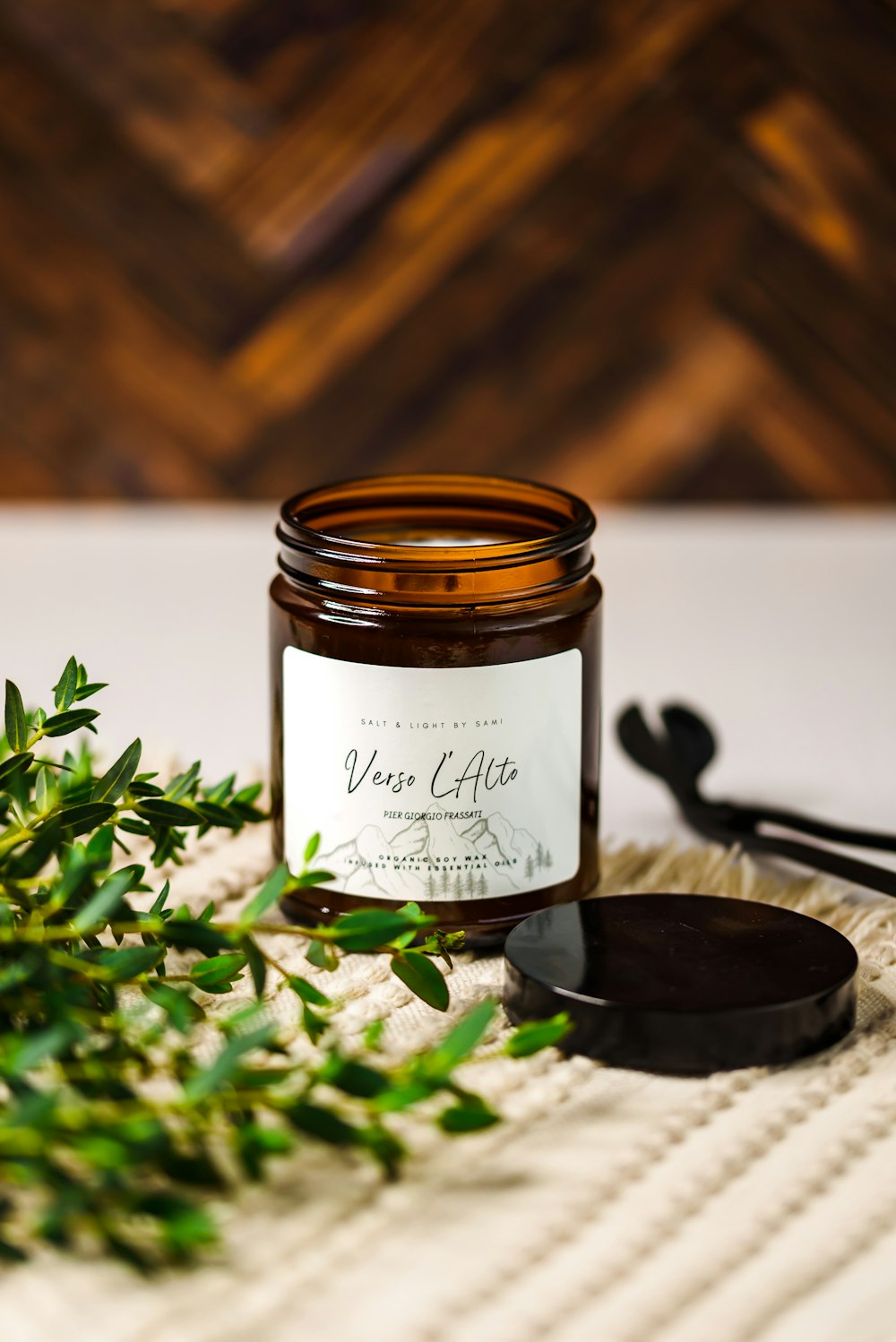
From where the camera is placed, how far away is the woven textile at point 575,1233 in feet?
1.26

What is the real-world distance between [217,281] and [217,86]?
6.1 inches

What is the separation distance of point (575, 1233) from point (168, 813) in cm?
22

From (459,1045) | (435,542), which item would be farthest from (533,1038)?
(435,542)

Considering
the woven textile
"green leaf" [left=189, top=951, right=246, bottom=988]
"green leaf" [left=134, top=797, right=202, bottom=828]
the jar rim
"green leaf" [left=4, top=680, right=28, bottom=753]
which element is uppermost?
the jar rim

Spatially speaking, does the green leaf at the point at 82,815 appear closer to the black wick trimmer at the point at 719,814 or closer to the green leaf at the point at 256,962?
the green leaf at the point at 256,962

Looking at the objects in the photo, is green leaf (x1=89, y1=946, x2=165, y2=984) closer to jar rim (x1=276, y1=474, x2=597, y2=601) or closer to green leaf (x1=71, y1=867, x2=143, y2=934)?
green leaf (x1=71, y1=867, x2=143, y2=934)

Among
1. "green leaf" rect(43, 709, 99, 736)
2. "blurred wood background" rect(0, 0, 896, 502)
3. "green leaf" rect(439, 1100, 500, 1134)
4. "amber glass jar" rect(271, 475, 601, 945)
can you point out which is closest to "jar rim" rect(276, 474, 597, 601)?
"amber glass jar" rect(271, 475, 601, 945)

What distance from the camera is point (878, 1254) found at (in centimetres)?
42

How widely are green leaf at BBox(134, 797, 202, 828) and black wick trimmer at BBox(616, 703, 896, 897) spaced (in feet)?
0.95

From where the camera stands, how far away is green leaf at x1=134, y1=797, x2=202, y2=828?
0.56 metres

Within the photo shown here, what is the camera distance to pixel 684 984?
0.52 m

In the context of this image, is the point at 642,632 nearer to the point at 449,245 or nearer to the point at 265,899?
the point at 449,245

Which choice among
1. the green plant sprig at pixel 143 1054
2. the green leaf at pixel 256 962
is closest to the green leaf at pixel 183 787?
the green plant sprig at pixel 143 1054

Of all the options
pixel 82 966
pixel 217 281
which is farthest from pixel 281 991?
pixel 217 281
